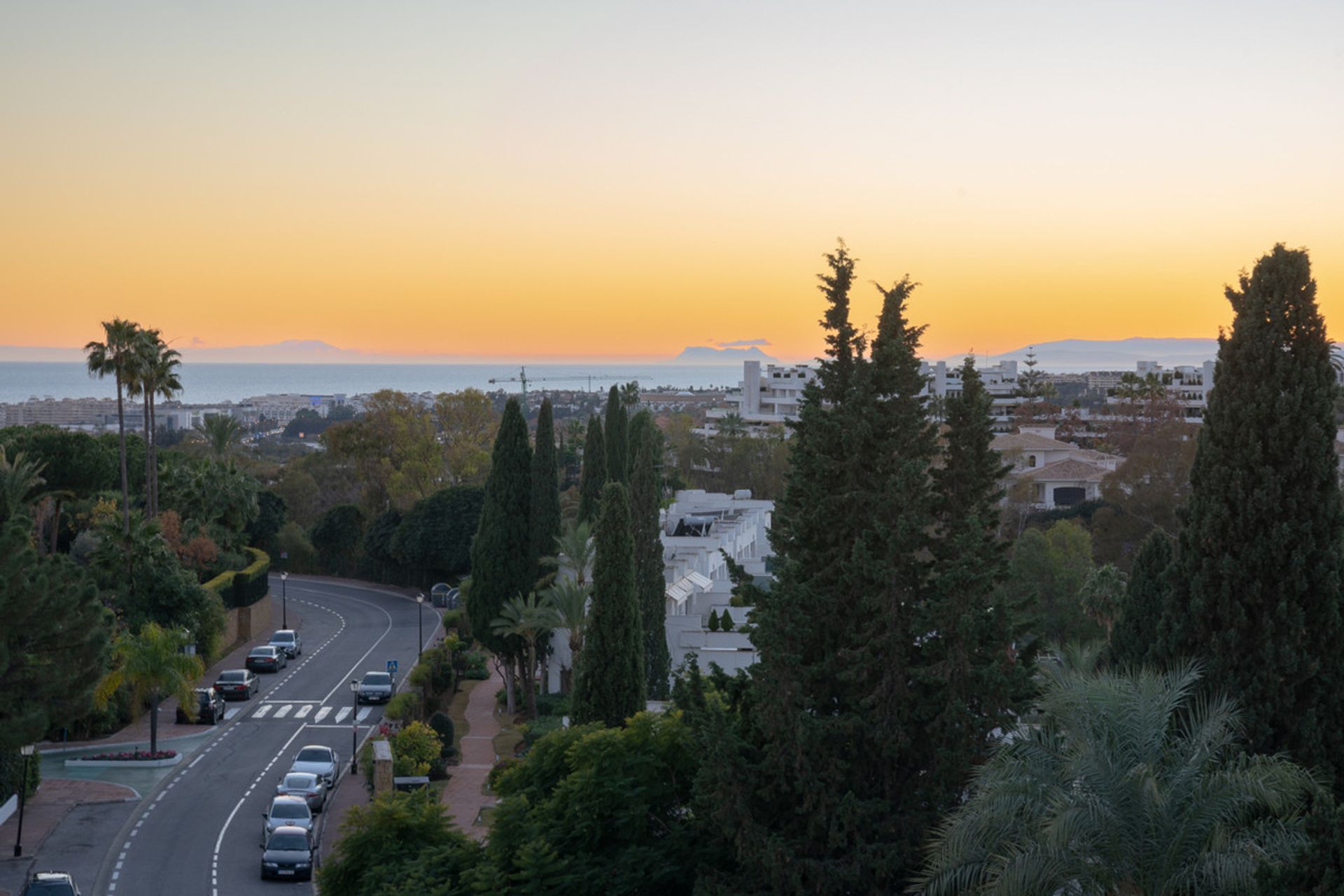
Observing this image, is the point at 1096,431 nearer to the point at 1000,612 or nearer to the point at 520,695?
the point at 520,695

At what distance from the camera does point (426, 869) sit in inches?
609

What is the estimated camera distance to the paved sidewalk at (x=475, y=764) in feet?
92.8

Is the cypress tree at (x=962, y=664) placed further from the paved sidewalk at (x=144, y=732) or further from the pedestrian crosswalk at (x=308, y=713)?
the paved sidewalk at (x=144, y=732)

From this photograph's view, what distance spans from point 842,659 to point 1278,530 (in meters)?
5.00

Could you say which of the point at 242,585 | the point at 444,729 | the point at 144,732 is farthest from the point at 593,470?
the point at 144,732

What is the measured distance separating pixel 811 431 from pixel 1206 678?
524 cm

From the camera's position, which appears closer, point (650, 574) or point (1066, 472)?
point (650, 574)

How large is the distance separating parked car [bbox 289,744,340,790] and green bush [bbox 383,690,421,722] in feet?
8.47

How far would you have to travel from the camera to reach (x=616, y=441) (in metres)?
50.1

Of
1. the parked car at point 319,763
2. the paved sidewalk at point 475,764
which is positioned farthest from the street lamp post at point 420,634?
the parked car at point 319,763

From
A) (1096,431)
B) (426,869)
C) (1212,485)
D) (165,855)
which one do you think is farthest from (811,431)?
(1096,431)

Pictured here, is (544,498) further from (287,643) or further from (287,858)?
(287,858)

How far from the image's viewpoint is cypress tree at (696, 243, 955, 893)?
1385cm

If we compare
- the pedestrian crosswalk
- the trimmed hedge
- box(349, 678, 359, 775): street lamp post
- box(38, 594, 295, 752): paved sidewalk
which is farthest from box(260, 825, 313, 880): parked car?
the trimmed hedge
